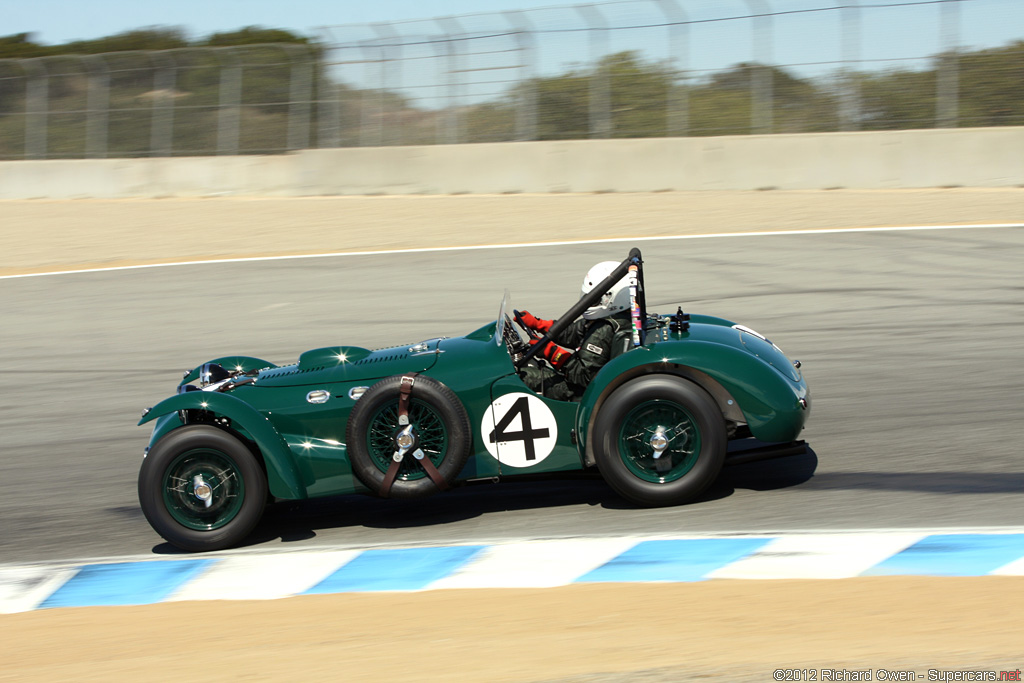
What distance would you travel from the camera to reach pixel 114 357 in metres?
9.96

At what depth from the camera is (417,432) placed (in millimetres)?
5254

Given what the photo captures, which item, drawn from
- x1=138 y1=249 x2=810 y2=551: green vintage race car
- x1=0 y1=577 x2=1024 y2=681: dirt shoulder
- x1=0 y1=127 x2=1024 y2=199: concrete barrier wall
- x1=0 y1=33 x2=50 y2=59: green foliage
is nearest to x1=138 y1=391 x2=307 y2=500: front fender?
x1=138 y1=249 x2=810 y2=551: green vintage race car

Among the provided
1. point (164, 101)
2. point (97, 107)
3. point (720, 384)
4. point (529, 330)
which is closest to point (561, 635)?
point (720, 384)

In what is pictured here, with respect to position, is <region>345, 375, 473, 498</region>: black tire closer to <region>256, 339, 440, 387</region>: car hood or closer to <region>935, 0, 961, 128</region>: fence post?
<region>256, 339, 440, 387</region>: car hood

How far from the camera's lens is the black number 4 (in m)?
5.30

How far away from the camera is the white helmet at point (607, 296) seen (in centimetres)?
568

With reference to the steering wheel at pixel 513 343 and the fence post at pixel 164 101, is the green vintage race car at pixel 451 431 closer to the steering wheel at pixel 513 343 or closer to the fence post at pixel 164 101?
the steering wheel at pixel 513 343

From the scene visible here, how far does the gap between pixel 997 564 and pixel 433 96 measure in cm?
1677

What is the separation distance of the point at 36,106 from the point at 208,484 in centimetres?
2179

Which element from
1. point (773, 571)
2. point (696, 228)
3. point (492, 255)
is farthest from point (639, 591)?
point (696, 228)

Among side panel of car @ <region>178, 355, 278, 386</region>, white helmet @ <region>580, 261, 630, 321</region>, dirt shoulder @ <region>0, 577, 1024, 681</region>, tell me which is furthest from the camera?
side panel of car @ <region>178, 355, 278, 386</region>

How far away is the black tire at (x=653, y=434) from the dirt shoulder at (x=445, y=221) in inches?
370

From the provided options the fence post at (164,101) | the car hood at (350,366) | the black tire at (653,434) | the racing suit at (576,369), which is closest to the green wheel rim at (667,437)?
the black tire at (653,434)

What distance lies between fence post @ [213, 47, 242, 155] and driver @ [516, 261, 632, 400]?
18.2m
